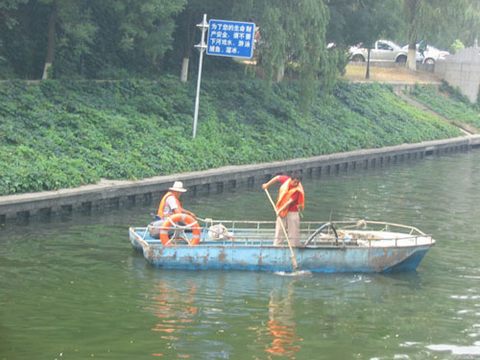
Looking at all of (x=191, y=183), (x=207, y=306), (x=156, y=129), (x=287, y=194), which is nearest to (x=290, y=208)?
(x=287, y=194)

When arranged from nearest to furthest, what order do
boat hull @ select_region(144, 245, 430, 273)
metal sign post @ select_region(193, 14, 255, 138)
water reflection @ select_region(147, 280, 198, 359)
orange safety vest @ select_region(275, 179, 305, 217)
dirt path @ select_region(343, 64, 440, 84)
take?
1. water reflection @ select_region(147, 280, 198, 359)
2. boat hull @ select_region(144, 245, 430, 273)
3. orange safety vest @ select_region(275, 179, 305, 217)
4. metal sign post @ select_region(193, 14, 255, 138)
5. dirt path @ select_region(343, 64, 440, 84)

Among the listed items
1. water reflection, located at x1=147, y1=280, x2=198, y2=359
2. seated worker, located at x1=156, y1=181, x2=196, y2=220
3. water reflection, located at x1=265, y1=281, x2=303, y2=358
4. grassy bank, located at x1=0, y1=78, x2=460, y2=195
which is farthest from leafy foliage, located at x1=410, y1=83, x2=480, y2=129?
water reflection, located at x1=147, y1=280, x2=198, y2=359

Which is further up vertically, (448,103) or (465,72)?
(465,72)

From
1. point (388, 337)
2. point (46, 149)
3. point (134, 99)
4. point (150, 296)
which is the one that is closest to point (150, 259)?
point (150, 296)

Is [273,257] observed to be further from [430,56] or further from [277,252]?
[430,56]

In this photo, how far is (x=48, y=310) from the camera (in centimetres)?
2061

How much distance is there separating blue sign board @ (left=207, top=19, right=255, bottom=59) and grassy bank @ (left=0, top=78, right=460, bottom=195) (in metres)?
2.67

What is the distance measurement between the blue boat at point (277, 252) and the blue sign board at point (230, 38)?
A: 18.4m

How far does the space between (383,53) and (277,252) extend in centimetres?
5514

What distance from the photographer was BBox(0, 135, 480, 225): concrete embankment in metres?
30.1

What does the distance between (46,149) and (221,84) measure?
15457mm

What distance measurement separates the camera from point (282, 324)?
20.7 m

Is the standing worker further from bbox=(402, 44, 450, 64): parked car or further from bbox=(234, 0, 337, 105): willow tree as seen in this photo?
bbox=(402, 44, 450, 64): parked car

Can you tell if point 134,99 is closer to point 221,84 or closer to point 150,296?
point 221,84
